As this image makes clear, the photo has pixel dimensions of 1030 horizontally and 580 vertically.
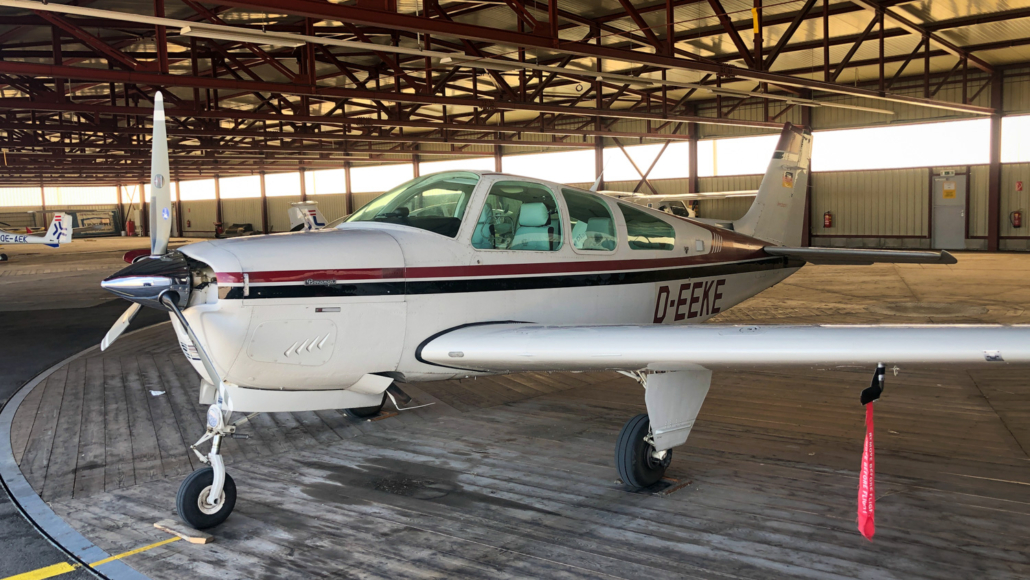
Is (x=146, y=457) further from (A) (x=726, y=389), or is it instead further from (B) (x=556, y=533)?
(A) (x=726, y=389)

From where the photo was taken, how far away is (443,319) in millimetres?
4152

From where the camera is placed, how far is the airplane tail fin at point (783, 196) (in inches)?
288

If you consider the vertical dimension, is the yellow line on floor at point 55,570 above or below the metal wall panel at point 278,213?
below

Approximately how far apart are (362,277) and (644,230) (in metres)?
2.41

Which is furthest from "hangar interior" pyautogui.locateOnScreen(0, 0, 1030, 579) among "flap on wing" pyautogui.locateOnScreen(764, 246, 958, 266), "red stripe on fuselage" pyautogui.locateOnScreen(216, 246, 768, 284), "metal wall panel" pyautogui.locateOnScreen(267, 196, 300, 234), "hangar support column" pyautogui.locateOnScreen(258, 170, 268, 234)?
"hangar support column" pyautogui.locateOnScreen(258, 170, 268, 234)

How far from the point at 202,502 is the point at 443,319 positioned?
160cm

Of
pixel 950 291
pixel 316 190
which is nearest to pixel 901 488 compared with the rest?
pixel 950 291

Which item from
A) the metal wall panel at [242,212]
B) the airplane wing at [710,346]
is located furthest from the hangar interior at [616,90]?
the metal wall panel at [242,212]

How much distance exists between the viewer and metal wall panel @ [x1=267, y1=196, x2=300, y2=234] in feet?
151

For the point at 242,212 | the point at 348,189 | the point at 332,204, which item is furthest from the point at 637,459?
the point at 242,212

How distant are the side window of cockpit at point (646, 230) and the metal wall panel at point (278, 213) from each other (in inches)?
1677

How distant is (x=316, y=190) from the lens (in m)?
43.9

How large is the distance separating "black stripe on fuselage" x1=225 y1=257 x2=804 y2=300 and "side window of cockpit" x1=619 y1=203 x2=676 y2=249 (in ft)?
0.68

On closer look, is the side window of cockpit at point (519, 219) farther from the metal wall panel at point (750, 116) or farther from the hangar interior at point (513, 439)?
the metal wall panel at point (750, 116)
